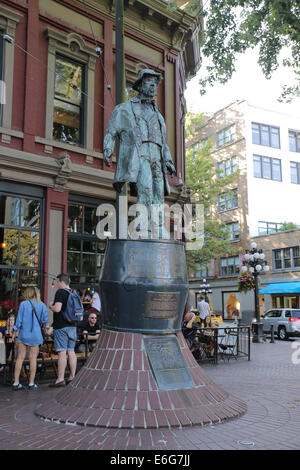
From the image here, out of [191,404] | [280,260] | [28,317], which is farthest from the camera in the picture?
[280,260]

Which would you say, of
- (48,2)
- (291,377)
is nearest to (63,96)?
(48,2)

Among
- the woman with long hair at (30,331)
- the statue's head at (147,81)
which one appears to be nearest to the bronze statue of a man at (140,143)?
Result: the statue's head at (147,81)

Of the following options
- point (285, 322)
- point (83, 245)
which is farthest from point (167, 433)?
point (285, 322)

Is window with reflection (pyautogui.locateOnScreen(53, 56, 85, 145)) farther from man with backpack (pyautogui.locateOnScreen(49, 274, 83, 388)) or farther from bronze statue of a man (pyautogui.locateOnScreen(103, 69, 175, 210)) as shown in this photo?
man with backpack (pyautogui.locateOnScreen(49, 274, 83, 388))

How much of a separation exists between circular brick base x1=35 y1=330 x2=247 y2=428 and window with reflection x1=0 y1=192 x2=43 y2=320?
638 centimetres

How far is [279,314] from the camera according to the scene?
2414cm

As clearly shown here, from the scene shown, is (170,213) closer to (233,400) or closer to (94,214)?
(94,214)

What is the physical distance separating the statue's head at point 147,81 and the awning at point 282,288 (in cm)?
2756

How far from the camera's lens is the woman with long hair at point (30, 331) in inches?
283

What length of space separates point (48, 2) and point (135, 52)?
11.7 ft

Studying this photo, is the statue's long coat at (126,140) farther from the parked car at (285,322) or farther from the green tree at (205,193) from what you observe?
the green tree at (205,193)

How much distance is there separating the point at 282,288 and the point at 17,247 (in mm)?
25743

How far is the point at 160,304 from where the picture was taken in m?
5.59

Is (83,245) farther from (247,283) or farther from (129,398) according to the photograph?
(247,283)
